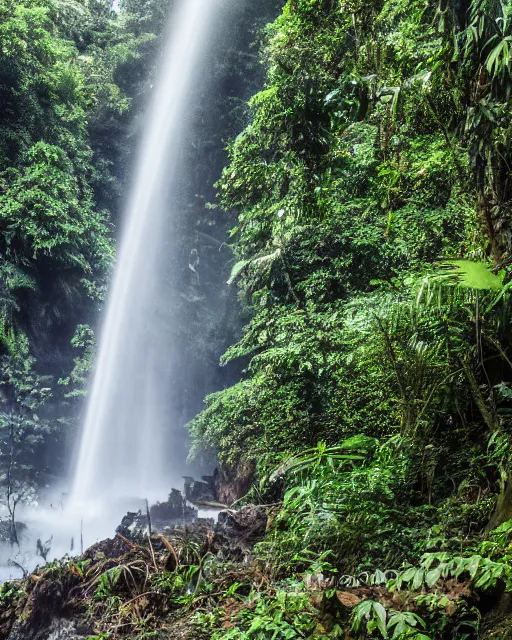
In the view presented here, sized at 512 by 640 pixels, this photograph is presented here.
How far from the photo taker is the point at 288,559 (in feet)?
9.04

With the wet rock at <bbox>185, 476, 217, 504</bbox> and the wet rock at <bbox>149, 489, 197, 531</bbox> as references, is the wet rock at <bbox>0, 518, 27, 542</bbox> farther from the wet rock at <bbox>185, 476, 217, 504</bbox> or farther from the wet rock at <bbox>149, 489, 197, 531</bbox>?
the wet rock at <bbox>185, 476, 217, 504</bbox>

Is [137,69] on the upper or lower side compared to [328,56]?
upper

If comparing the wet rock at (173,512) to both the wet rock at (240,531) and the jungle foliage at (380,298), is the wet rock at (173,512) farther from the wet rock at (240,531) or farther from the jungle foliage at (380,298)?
the wet rock at (240,531)

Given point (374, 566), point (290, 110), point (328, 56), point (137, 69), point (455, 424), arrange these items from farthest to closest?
1. point (137, 69)
2. point (328, 56)
3. point (290, 110)
4. point (455, 424)
5. point (374, 566)

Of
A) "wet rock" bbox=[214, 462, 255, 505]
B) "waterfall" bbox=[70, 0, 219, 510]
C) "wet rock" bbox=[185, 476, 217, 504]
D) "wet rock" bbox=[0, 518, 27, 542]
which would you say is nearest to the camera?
"wet rock" bbox=[214, 462, 255, 505]

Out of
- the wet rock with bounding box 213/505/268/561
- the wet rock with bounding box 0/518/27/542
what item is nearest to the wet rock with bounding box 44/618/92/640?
the wet rock with bounding box 213/505/268/561

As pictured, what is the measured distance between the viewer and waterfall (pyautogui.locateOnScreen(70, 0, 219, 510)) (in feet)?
44.2

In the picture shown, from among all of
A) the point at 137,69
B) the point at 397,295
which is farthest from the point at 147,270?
the point at 397,295

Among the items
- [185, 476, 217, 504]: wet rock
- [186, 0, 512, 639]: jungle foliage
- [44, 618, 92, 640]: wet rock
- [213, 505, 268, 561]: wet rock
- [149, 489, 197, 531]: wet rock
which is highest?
[186, 0, 512, 639]: jungle foliage

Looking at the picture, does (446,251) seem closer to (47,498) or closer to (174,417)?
(47,498)

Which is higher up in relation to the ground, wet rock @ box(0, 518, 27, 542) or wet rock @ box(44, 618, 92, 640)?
wet rock @ box(44, 618, 92, 640)

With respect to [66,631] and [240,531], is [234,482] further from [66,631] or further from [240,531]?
[66,631]

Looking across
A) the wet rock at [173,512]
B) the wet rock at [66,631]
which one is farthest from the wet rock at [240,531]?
the wet rock at [173,512]

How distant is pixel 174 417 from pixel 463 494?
44.2 ft
